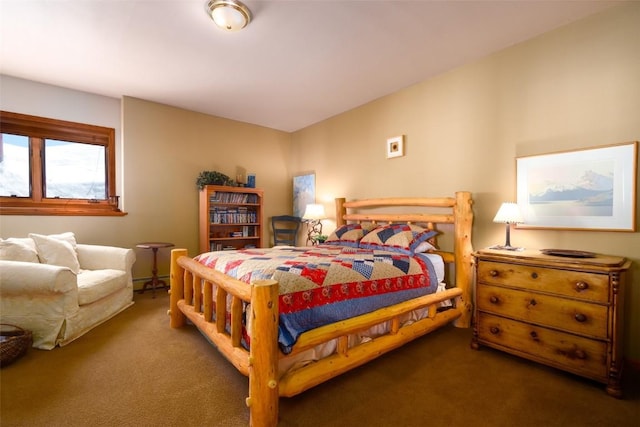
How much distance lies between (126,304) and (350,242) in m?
2.66

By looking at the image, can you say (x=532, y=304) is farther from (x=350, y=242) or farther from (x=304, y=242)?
(x=304, y=242)

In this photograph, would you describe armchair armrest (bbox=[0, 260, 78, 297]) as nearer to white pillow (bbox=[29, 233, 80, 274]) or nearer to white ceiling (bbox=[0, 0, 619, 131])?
white pillow (bbox=[29, 233, 80, 274])

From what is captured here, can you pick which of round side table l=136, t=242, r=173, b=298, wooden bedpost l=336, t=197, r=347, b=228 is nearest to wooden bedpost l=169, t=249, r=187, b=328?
round side table l=136, t=242, r=173, b=298

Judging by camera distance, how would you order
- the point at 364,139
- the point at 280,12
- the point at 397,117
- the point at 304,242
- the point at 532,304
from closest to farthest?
the point at 532,304 < the point at 280,12 < the point at 397,117 < the point at 364,139 < the point at 304,242

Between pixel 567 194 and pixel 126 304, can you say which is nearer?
pixel 567 194

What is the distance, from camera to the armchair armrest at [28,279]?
2104 millimetres

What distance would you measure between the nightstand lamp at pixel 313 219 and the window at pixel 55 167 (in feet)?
8.28

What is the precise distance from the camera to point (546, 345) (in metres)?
1.87

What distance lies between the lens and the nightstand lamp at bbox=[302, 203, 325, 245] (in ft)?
13.5

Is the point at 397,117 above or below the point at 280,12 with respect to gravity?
below

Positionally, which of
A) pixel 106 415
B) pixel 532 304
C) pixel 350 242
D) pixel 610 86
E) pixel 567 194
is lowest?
pixel 106 415

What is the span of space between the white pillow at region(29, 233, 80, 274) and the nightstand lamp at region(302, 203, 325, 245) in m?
2.70

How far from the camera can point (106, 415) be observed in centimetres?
148

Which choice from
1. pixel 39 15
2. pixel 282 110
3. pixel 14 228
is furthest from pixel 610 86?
pixel 14 228
